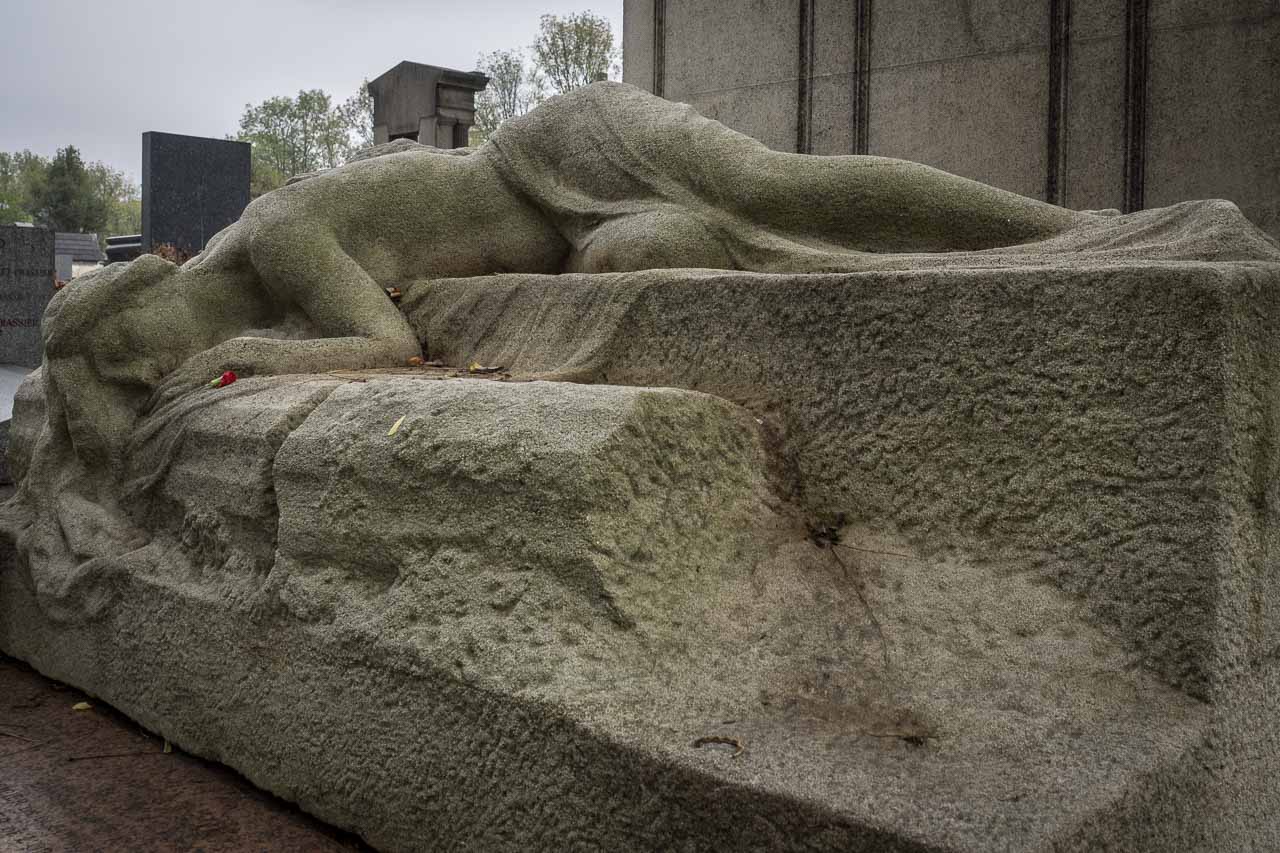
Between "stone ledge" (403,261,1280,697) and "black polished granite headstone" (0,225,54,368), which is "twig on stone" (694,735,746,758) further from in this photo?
"black polished granite headstone" (0,225,54,368)

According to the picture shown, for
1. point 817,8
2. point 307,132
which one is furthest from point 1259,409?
point 307,132

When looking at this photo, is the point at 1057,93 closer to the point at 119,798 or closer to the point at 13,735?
the point at 119,798

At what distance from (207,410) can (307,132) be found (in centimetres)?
3990

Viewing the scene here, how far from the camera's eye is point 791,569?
203 cm

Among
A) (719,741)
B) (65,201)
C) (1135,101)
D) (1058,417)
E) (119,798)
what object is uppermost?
(65,201)

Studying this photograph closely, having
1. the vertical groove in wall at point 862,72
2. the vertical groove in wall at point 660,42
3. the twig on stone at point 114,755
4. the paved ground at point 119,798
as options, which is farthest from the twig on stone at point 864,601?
the vertical groove in wall at point 660,42

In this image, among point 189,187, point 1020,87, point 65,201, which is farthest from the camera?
point 65,201

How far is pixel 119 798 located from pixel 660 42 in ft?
16.8

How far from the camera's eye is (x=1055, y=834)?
50.7 inches

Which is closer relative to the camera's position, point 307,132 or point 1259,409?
point 1259,409

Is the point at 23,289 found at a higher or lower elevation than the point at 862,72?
lower

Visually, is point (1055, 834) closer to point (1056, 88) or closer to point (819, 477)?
point (819, 477)

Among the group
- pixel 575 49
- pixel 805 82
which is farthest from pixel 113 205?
pixel 805 82

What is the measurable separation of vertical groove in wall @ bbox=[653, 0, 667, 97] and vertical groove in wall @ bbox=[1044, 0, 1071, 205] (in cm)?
225
